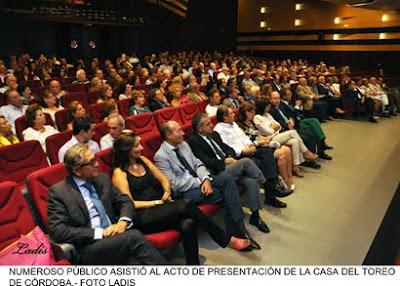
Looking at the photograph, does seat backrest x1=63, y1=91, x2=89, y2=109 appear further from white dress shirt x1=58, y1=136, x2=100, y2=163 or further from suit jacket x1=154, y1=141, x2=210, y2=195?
suit jacket x1=154, y1=141, x2=210, y2=195

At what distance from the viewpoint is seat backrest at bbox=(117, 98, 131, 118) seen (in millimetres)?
4703

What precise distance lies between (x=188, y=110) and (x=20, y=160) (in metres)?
2.28

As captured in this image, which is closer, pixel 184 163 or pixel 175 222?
pixel 175 222

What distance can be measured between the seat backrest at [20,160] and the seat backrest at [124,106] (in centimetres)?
183

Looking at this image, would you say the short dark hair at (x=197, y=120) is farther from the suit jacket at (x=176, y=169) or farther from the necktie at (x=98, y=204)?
the necktie at (x=98, y=204)

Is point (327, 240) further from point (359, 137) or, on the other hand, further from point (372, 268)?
point (359, 137)

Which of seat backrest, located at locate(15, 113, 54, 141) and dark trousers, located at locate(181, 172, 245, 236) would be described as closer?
dark trousers, located at locate(181, 172, 245, 236)

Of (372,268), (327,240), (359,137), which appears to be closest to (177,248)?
(327,240)

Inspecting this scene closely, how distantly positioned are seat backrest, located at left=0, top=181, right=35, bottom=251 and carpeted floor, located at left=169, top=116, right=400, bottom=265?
3.21 feet

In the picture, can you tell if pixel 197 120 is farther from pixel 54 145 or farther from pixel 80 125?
pixel 54 145

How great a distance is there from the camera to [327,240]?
112 inches

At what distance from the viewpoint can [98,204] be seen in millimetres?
2191

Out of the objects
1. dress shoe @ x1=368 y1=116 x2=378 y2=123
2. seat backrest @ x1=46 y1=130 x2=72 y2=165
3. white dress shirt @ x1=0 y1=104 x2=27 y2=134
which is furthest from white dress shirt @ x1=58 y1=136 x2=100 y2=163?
dress shoe @ x1=368 y1=116 x2=378 y2=123

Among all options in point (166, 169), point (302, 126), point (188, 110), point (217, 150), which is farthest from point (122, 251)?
point (302, 126)
